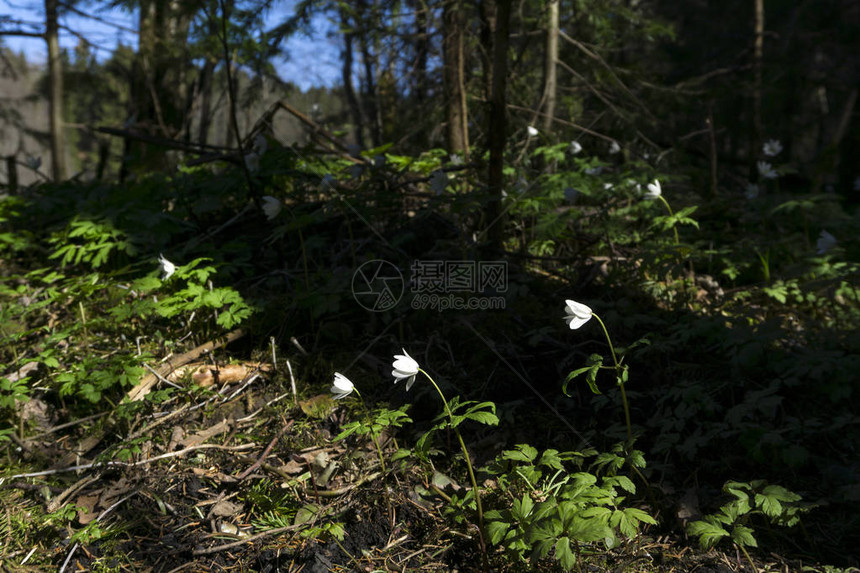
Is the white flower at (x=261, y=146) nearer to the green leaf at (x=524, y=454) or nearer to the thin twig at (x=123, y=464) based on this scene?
the thin twig at (x=123, y=464)

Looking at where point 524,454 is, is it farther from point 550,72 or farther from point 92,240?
point 550,72

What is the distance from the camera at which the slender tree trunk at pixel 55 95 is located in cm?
758

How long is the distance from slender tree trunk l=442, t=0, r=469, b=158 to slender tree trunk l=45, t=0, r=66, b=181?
6.04m

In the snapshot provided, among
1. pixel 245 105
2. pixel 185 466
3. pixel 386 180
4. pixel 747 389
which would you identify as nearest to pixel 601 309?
pixel 747 389

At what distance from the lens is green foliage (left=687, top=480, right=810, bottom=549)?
5.92ft

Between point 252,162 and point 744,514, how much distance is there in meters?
3.84

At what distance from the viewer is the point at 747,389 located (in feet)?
8.83

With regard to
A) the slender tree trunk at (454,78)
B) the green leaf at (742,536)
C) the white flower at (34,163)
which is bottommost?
the green leaf at (742,536)

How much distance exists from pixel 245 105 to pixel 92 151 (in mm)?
32310

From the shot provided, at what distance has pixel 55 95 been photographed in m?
7.96

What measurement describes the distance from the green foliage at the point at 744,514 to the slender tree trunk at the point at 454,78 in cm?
351

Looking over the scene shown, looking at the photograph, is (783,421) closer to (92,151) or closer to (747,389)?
(747,389)

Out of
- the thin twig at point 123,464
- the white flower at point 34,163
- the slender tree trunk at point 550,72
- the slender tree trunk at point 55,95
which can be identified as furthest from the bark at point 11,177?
the slender tree trunk at point 550,72

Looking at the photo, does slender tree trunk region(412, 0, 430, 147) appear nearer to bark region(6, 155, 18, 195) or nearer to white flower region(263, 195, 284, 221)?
white flower region(263, 195, 284, 221)
